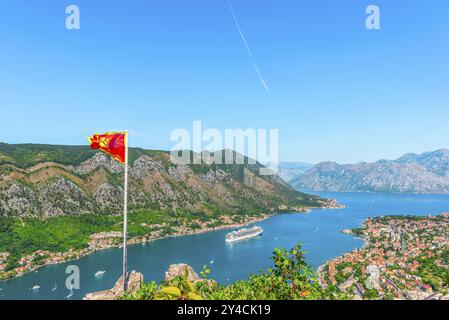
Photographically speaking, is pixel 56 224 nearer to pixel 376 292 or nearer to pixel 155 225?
pixel 155 225

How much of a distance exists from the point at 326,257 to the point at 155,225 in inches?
3512

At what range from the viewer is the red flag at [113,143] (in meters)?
15.0

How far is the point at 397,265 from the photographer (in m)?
93.9

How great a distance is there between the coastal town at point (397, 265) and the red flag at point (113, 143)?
3863 cm

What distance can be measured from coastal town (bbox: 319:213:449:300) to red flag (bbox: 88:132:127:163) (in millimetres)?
38626

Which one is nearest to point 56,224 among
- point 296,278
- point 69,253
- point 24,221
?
point 24,221

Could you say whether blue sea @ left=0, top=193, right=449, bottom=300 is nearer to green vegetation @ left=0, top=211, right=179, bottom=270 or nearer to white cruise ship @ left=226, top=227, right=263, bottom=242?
white cruise ship @ left=226, top=227, right=263, bottom=242

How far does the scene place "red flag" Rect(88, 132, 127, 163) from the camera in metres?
15.0

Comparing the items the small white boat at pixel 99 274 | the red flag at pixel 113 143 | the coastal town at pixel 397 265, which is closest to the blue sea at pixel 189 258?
the small white boat at pixel 99 274

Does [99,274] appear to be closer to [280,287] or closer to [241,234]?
[241,234]

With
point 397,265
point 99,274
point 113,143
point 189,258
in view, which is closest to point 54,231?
point 99,274

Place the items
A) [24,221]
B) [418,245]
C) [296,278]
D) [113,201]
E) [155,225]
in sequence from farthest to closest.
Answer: [113,201] < [155,225] < [24,221] < [418,245] < [296,278]

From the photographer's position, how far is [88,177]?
186250mm

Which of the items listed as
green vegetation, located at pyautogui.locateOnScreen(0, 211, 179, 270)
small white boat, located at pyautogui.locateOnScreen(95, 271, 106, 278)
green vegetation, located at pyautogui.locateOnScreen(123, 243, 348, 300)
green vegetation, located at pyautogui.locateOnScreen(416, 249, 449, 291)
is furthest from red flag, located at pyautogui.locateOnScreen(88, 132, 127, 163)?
green vegetation, located at pyautogui.locateOnScreen(0, 211, 179, 270)
